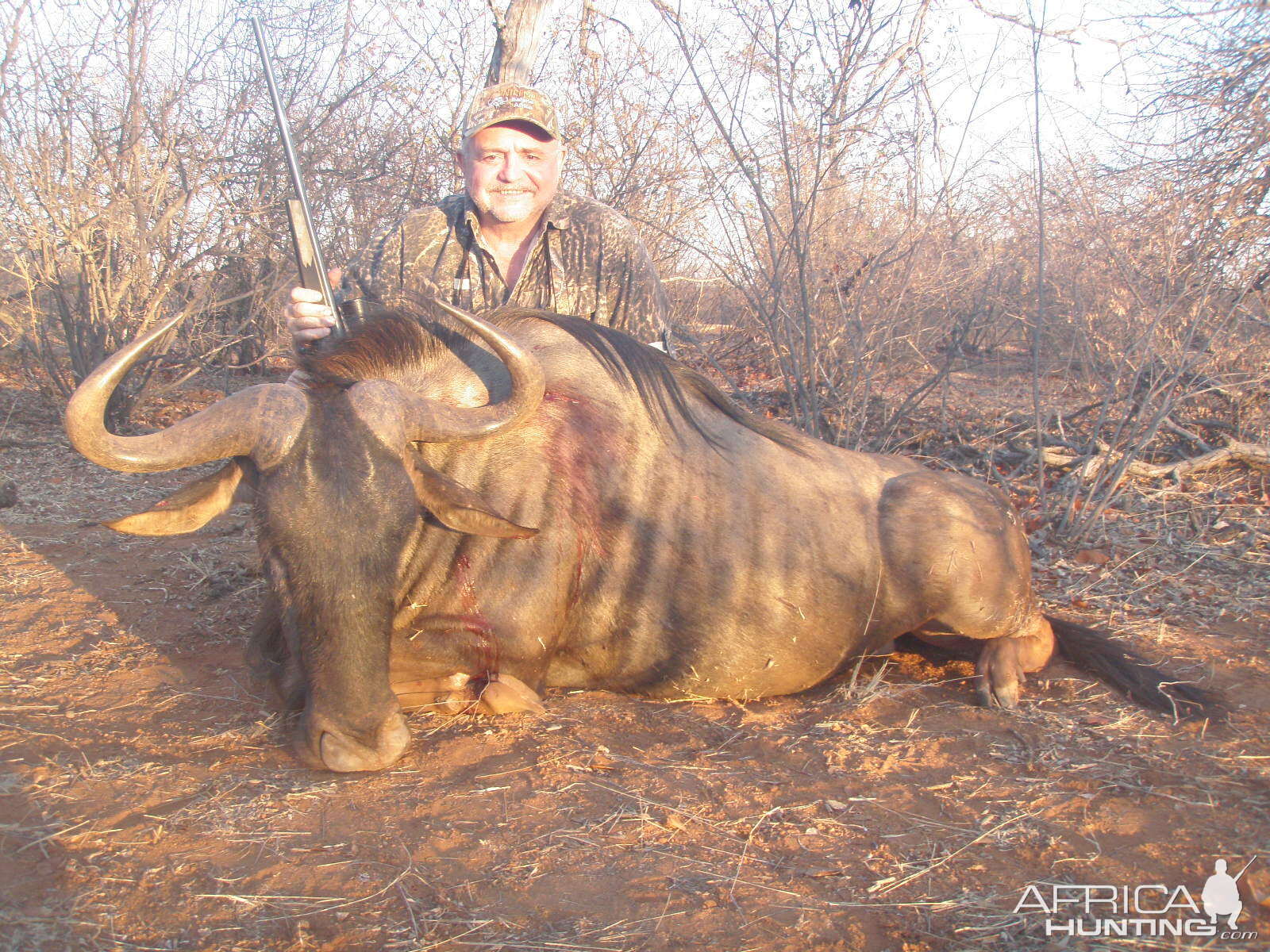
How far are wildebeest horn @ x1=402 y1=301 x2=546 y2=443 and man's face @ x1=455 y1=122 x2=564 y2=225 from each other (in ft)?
5.57

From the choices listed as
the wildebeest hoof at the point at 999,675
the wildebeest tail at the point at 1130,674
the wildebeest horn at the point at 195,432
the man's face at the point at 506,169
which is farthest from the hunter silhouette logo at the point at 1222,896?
the man's face at the point at 506,169

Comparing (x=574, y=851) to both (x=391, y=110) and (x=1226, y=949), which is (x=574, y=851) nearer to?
(x=1226, y=949)

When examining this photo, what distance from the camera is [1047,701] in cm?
349

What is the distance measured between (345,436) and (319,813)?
1079 millimetres

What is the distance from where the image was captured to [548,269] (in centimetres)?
459

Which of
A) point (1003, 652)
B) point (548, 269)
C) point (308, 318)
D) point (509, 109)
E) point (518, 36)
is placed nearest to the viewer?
point (308, 318)

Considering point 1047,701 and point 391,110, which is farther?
point 391,110

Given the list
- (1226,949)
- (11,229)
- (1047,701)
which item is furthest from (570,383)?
(11,229)

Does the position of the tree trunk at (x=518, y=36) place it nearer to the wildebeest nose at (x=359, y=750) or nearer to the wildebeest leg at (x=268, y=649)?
the wildebeest leg at (x=268, y=649)

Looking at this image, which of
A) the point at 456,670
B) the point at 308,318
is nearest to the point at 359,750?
the point at 456,670

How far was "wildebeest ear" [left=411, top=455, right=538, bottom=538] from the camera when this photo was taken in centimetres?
284
